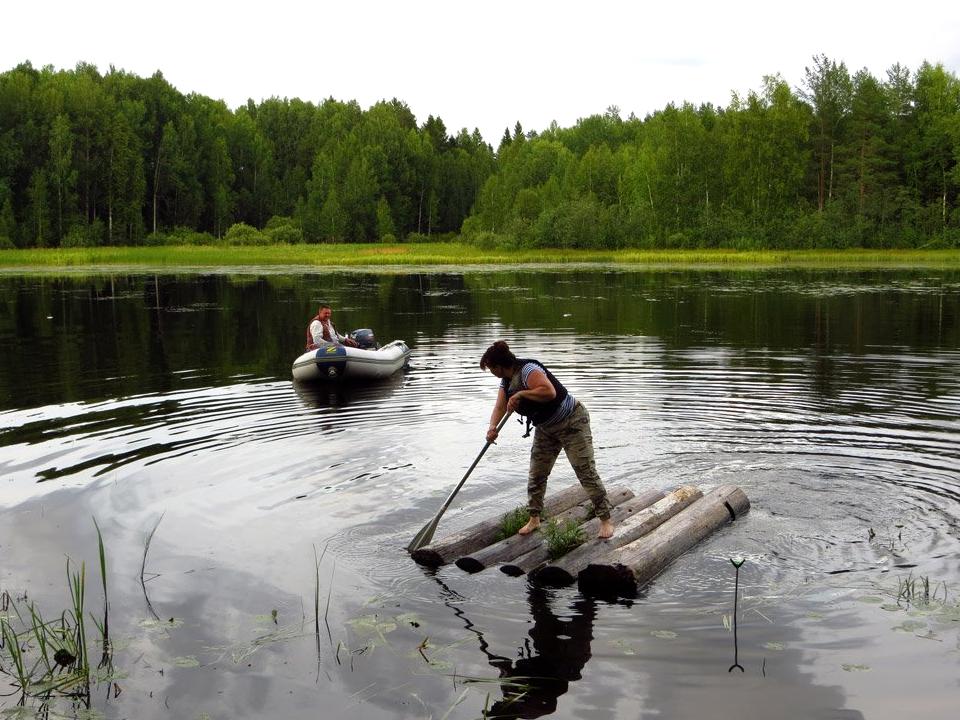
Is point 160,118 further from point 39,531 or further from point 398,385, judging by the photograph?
point 39,531

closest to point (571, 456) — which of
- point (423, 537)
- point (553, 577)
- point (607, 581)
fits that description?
point (553, 577)

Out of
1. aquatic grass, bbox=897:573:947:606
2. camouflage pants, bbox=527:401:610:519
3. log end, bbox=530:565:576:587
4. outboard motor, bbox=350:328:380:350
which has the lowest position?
aquatic grass, bbox=897:573:947:606

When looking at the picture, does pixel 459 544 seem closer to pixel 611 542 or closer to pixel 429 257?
pixel 611 542

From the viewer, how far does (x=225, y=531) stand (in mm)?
10391

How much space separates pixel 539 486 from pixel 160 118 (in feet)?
380

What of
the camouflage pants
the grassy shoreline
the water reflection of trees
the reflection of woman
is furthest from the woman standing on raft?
the grassy shoreline

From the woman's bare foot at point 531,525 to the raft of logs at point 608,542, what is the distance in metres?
0.06

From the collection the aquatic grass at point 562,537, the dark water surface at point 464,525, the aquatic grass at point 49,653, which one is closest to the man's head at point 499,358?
the aquatic grass at point 562,537

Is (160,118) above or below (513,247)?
above

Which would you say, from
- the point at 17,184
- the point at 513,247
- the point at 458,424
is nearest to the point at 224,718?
the point at 458,424

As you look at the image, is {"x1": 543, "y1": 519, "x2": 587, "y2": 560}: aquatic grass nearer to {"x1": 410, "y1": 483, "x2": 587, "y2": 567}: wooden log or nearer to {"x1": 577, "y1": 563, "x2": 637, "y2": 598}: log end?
{"x1": 577, "y1": 563, "x2": 637, "y2": 598}: log end

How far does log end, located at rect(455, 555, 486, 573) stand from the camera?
8938mm

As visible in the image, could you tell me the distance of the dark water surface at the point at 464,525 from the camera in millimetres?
6941

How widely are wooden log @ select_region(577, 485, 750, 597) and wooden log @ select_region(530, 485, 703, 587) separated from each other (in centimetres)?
11
